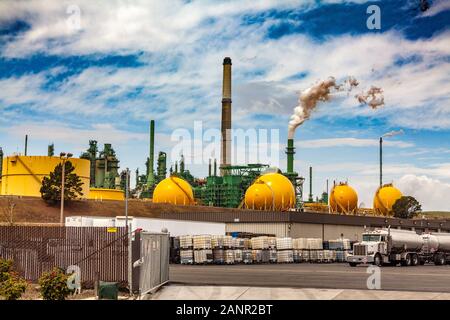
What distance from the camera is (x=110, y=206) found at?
3782 inches

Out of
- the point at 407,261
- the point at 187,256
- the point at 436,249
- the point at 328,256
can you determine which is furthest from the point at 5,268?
the point at 436,249

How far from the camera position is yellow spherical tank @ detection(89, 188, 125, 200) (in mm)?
104938

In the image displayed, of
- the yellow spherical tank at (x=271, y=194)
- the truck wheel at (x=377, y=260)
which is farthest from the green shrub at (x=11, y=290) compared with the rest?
the yellow spherical tank at (x=271, y=194)

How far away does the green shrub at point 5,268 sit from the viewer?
75.7ft

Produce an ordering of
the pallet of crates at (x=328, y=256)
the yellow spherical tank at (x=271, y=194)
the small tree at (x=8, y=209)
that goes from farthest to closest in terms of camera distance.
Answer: the yellow spherical tank at (x=271, y=194) → the small tree at (x=8, y=209) → the pallet of crates at (x=328, y=256)

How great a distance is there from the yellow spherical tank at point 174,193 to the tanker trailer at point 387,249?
51661 mm

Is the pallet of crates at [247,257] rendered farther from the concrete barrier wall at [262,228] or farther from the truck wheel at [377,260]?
the concrete barrier wall at [262,228]

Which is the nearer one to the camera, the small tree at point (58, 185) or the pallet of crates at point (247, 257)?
the pallet of crates at point (247, 257)

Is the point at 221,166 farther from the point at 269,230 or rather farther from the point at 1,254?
the point at 1,254

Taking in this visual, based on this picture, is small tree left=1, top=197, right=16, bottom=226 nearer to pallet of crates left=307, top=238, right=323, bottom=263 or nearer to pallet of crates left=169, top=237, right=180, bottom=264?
pallet of crates left=169, top=237, right=180, bottom=264

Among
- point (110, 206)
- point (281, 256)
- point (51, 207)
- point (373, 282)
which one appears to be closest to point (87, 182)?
point (110, 206)

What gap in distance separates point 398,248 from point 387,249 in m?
2.27

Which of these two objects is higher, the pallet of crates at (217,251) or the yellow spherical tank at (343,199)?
the yellow spherical tank at (343,199)

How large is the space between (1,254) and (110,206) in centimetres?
7042
